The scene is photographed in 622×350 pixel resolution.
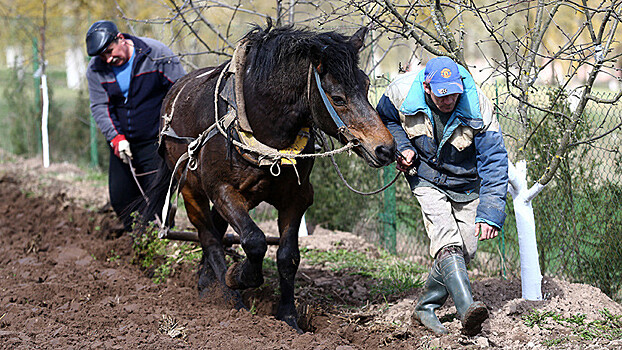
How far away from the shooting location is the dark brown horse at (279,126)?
3873 mm

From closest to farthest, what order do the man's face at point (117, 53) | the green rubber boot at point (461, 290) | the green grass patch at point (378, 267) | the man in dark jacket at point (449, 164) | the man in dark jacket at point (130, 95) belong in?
the green rubber boot at point (461, 290)
the man in dark jacket at point (449, 164)
the green grass patch at point (378, 267)
the man's face at point (117, 53)
the man in dark jacket at point (130, 95)

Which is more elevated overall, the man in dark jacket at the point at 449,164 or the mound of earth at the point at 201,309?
the man in dark jacket at the point at 449,164

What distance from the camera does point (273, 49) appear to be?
417 cm

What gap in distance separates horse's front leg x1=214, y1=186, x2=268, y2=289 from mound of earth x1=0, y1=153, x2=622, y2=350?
0.25 metres

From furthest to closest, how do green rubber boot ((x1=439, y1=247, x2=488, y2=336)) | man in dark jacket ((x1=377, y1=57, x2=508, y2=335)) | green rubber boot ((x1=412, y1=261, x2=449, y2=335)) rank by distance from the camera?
green rubber boot ((x1=412, y1=261, x2=449, y2=335))
man in dark jacket ((x1=377, y1=57, x2=508, y2=335))
green rubber boot ((x1=439, y1=247, x2=488, y2=336))

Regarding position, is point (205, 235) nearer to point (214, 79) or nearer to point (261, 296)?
point (261, 296)

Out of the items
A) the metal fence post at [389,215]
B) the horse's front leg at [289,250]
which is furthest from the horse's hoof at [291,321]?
the metal fence post at [389,215]

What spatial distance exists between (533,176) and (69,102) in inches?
375

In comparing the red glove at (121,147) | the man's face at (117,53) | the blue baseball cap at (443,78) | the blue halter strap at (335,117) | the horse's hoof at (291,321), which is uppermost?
the man's face at (117,53)

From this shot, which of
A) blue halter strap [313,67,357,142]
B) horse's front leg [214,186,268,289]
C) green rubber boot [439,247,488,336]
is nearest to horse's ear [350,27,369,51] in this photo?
blue halter strap [313,67,357,142]

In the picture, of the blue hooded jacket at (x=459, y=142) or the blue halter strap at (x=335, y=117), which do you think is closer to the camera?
the blue halter strap at (x=335, y=117)

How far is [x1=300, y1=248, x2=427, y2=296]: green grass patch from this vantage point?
530cm

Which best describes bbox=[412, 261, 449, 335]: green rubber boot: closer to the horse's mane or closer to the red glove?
the horse's mane

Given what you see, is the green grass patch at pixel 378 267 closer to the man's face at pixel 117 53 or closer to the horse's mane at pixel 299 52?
the horse's mane at pixel 299 52
